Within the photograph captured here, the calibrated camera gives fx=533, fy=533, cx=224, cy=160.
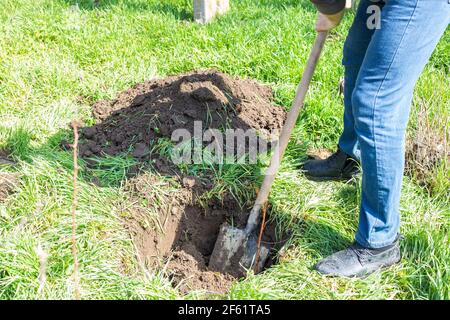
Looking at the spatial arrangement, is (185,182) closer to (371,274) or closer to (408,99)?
(371,274)

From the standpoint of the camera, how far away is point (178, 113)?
344 cm

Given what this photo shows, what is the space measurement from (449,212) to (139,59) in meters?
2.73

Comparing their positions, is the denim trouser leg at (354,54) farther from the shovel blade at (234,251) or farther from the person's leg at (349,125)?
the shovel blade at (234,251)

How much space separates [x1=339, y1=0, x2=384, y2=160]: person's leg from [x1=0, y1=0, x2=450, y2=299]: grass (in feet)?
0.94

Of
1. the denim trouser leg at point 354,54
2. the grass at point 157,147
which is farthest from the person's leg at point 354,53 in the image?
the grass at point 157,147

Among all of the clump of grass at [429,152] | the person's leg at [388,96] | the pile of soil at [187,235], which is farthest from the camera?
the clump of grass at [429,152]

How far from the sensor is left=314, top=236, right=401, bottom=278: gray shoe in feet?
8.43

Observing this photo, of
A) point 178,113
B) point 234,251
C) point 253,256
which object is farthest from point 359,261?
point 178,113

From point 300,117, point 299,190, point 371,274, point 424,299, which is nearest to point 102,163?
point 299,190

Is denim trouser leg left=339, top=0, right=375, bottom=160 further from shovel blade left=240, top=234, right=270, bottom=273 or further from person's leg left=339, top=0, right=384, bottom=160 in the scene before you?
shovel blade left=240, top=234, right=270, bottom=273

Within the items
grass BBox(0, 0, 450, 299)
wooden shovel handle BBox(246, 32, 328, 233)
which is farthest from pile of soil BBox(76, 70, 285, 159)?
wooden shovel handle BBox(246, 32, 328, 233)

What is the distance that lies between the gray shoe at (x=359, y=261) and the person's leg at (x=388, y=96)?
2.2 inches

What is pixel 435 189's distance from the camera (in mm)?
3113

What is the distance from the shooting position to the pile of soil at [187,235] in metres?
2.80
